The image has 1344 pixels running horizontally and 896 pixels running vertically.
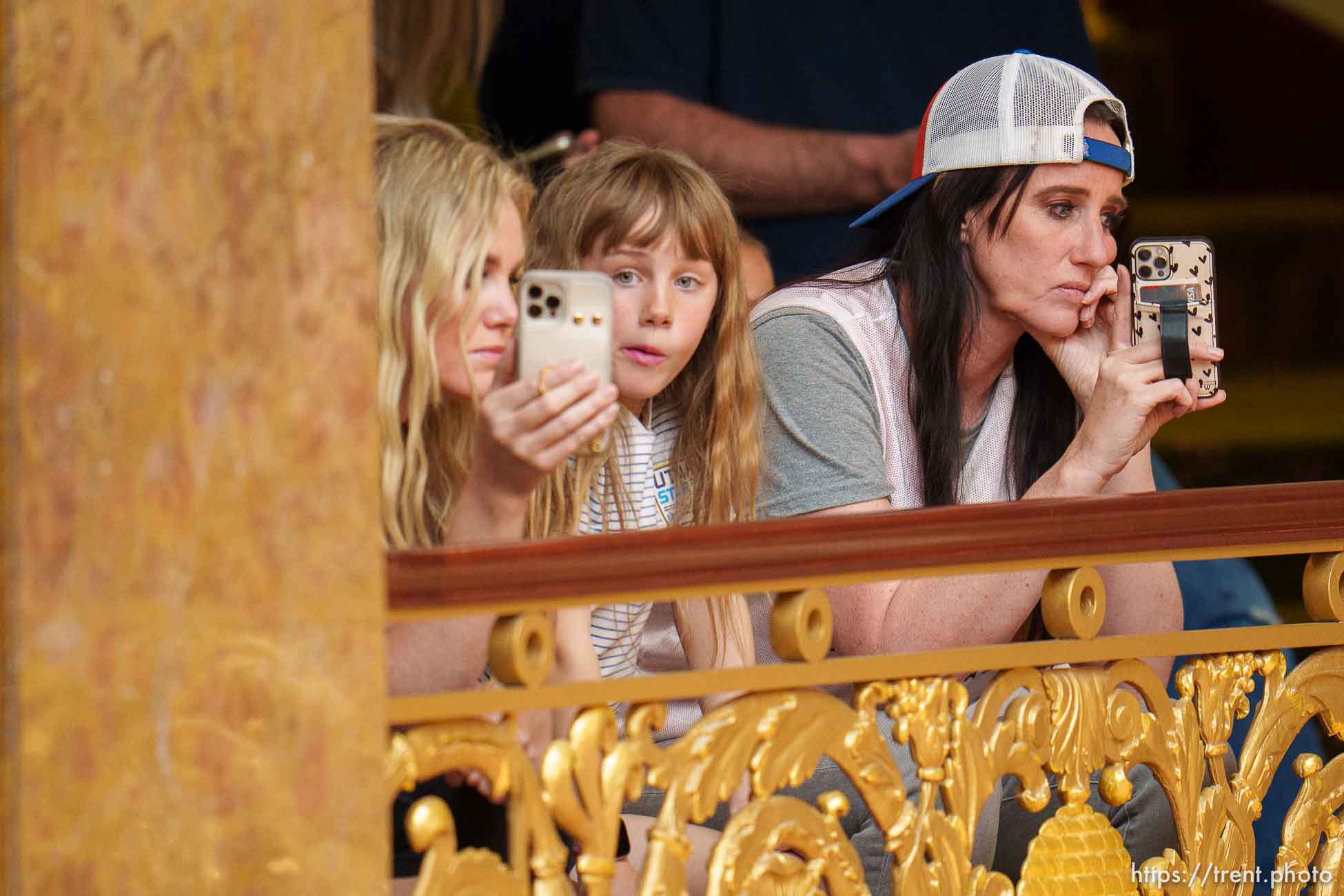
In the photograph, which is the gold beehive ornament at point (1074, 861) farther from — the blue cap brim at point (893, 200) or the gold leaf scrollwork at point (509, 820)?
the blue cap brim at point (893, 200)

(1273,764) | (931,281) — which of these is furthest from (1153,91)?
(1273,764)

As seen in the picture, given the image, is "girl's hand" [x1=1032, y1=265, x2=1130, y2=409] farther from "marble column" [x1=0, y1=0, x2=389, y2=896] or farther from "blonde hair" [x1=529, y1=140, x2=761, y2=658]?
"marble column" [x1=0, y1=0, x2=389, y2=896]

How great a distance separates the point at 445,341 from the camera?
2217 mm

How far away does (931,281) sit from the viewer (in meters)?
2.87


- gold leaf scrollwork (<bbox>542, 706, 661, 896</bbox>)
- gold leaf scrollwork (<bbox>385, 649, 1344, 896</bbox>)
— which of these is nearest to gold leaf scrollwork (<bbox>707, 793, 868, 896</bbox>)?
gold leaf scrollwork (<bbox>385, 649, 1344, 896</bbox>)

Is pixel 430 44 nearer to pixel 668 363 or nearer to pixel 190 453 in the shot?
pixel 668 363

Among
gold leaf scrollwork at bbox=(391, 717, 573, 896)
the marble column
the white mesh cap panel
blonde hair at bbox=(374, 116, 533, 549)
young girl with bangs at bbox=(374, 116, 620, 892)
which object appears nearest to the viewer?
the marble column

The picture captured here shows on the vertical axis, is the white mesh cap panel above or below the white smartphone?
above

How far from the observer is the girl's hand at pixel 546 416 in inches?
74.6

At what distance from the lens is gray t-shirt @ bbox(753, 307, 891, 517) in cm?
266

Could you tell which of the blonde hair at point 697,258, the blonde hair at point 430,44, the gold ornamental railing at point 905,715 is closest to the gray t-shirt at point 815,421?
the blonde hair at point 697,258

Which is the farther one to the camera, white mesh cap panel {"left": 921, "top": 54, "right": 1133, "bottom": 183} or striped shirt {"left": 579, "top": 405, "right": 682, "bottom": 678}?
white mesh cap panel {"left": 921, "top": 54, "right": 1133, "bottom": 183}

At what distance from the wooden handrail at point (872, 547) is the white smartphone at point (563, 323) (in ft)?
0.76

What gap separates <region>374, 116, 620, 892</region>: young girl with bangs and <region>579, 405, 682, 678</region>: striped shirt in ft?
0.99
